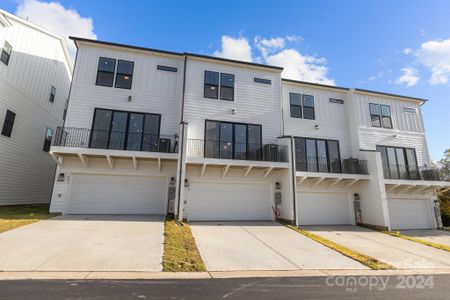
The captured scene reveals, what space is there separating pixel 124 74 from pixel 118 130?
315 centimetres

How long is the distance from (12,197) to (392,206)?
71.4ft

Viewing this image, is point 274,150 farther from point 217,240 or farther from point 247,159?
point 217,240

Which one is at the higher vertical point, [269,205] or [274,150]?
[274,150]

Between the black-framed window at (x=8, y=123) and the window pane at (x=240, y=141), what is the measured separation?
12041 millimetres

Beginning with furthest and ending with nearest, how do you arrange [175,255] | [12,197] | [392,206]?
1. [392,206]
2. [12,197]
3. [175,255]

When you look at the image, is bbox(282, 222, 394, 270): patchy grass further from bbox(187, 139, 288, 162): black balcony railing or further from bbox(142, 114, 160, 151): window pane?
bbox(142, 114, 160, 151): window pane

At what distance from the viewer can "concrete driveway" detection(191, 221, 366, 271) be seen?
19.8 ft

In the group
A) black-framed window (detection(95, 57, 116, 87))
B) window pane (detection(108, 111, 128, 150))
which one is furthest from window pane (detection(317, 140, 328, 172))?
black-framed window (detection(95, 57, 116, 87))

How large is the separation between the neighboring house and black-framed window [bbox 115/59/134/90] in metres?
5.65

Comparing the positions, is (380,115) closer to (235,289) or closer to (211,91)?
(211,91)

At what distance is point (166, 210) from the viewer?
38.8 ft

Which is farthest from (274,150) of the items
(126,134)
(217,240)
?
(126,134)

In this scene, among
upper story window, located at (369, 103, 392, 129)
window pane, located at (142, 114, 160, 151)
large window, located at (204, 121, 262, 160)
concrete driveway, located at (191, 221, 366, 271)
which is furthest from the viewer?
upper story window, located at (369, 103, 392, 129)

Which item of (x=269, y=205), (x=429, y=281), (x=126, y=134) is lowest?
(x=429, y=281)
